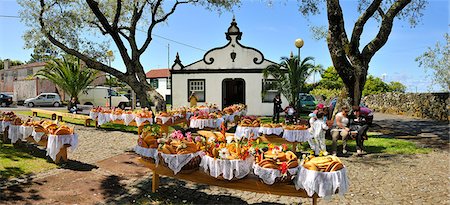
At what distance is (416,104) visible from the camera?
23.5 m

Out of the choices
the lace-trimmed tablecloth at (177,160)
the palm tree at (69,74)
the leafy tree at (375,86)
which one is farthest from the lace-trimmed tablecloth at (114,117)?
the leafy tree at (375,86)

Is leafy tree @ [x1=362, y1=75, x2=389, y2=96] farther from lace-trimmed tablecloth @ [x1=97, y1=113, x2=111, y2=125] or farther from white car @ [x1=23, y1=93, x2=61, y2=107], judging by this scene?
white car @ [x1=23, y1=93, x2=61, y2=107]

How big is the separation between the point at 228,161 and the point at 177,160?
1.01m

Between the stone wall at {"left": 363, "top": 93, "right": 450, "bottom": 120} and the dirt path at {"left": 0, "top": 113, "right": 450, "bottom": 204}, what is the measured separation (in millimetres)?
14195

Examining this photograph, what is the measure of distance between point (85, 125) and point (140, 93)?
10.2ft

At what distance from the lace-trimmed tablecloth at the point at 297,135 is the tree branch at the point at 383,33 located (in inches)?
218

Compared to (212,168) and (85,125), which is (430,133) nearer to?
(212,168)

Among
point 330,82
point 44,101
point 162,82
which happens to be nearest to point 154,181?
point 44,101

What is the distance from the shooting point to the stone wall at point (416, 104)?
21078 millimetres

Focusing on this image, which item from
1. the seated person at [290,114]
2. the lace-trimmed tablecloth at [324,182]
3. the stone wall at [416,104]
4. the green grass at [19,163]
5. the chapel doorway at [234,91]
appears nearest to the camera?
the lace-trimmed tablecloth at [324,182]

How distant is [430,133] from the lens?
14289 millimetres

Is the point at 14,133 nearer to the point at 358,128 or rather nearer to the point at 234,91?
the point at 358,128

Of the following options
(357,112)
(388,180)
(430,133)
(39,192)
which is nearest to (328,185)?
(388,180)

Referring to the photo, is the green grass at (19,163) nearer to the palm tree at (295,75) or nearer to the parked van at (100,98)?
the palm tree at (295,75)
